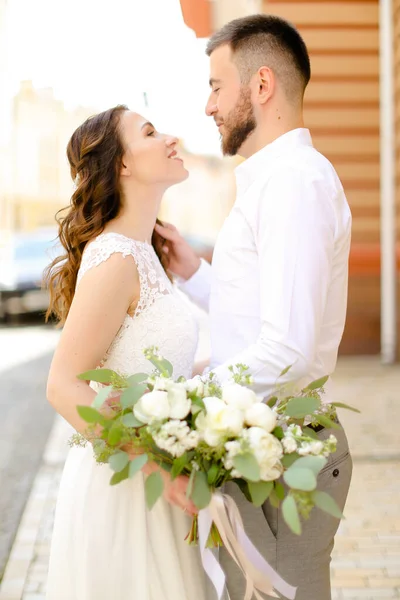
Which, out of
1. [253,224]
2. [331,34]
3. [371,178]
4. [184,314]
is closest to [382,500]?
[184,314]

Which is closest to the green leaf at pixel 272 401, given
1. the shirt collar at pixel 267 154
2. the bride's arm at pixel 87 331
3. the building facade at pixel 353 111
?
the bride's arm at pixel 87 331

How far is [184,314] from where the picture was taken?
2791mm

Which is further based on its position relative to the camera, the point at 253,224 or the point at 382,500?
the point at 382,500

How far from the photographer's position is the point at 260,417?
1911 mm

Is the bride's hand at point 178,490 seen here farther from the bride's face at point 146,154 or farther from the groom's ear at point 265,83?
the groom's ear at point 265,83

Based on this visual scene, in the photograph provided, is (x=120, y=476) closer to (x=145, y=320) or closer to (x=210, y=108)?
(x=145, y=320)

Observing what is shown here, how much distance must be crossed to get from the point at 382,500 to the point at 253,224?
11.5 feet

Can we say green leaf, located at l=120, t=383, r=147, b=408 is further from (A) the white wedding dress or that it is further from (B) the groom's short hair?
(B) the groom's short hair

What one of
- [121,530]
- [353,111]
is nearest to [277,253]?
[121,530]

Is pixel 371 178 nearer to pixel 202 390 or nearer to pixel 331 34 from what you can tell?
pixel 331 34

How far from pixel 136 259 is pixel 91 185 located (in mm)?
355

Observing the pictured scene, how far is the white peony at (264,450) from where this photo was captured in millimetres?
1861

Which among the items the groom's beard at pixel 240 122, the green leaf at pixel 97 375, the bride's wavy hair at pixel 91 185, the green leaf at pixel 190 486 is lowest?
the green leaf at pixel 190 486

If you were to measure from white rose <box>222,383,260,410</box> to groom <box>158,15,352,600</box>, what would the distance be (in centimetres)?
22
